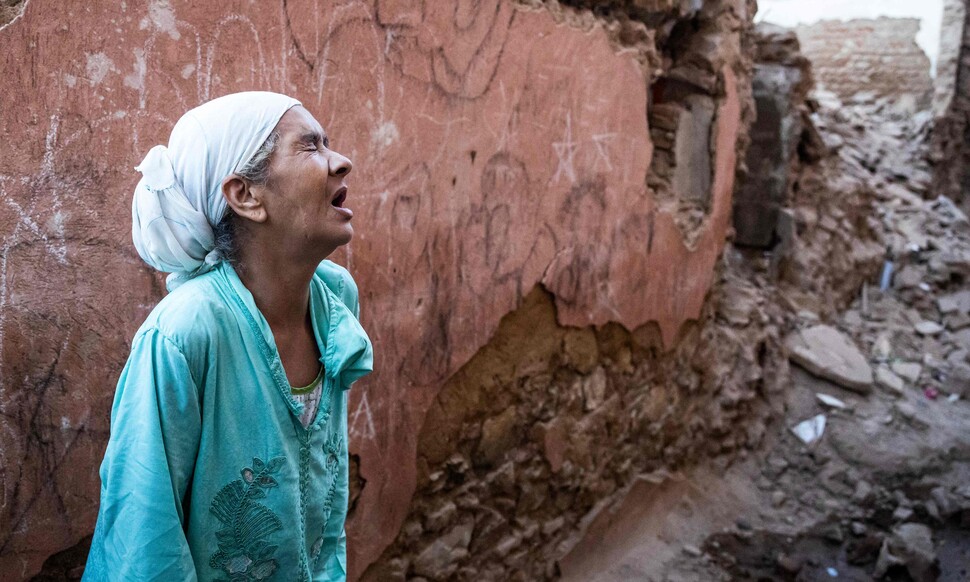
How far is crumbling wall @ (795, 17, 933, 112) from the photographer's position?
9.98m

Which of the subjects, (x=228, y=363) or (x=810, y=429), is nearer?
(x=228, y=363)

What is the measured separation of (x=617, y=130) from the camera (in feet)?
10.7

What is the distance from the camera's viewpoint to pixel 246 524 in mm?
1357

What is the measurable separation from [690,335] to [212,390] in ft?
10.8

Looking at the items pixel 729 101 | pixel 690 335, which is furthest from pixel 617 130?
pixel 690 335

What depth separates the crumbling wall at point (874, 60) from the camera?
32.7 ft

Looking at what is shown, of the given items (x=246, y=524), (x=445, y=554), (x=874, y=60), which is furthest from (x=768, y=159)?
(x=874, y=60)

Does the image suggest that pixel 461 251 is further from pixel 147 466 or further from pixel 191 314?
pixel 147 466

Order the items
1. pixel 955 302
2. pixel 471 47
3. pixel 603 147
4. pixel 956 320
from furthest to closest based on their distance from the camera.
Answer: pixel 955 302 → pixel 956 320 → pixel 603 147 → pixel 471 47

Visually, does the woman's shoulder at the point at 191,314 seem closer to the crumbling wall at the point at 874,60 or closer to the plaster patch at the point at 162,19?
the plaster patch at the point at 162,19

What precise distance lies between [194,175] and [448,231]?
4.22 feet

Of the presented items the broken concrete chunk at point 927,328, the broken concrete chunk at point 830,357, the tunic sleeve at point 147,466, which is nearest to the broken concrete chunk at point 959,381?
the broken concrete chunk at point 927,328

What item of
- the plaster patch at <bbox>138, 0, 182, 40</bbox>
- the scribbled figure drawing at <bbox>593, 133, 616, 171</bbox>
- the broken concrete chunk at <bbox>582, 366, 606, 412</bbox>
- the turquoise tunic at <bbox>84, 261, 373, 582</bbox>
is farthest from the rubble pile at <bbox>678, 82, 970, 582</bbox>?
the plaster patch at <bbox>138, 0, 182, 40</bbox>

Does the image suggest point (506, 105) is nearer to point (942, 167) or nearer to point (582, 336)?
point (582, 336)
